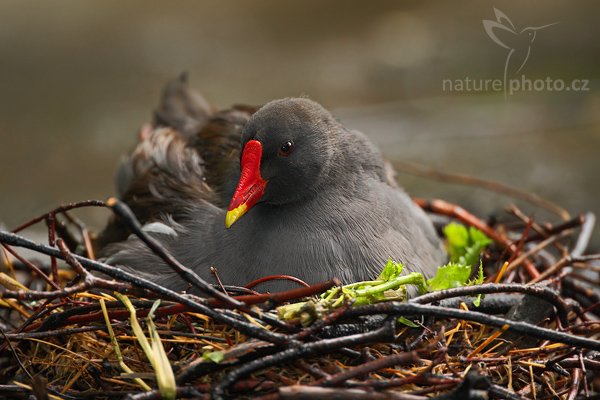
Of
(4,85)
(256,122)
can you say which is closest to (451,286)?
(256,122)

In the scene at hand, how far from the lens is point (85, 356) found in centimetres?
250

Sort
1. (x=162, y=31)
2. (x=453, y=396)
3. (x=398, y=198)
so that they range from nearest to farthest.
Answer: (x=453, y=396)
(x=398, y=198)
(x=162, y=31)

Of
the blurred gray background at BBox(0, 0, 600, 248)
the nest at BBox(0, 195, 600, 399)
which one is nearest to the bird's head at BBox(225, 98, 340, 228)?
the nest at BBox(0, 195, 600, 399)

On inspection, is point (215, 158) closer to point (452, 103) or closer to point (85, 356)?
point (85, 356)

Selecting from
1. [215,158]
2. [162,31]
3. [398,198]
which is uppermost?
[162,31]

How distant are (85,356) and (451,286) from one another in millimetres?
1097

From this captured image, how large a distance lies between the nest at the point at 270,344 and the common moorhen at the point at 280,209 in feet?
0.78

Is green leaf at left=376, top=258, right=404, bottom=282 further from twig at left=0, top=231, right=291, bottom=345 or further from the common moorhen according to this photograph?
twig at left=0, top=231, right=291, bottom=345

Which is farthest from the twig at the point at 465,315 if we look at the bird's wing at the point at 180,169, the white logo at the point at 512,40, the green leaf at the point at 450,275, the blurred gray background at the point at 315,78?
the white logo at the point at 512,40

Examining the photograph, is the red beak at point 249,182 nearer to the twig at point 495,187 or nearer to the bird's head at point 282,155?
the bird's head at point 282,155

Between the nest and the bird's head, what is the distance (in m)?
0.36

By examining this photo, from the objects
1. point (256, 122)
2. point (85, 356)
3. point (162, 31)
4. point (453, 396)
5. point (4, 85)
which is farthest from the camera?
point (162, 31)

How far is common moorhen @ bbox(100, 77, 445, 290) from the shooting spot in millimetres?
2658

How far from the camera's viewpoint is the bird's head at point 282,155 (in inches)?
105
